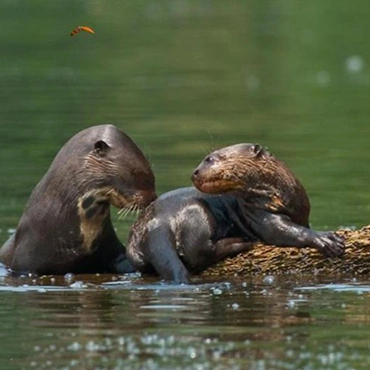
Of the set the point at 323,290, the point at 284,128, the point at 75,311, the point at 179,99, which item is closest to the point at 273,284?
the point at 323,290

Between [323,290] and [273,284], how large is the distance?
1.32ft

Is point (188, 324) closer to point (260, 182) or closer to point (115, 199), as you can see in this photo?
point (260, 182)

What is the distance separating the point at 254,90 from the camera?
24984 millimetres

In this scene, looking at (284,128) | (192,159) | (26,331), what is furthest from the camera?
(284,128)

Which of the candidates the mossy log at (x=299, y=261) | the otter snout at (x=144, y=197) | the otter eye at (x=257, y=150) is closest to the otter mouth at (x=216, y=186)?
the otter eye at (x=257, y=150)

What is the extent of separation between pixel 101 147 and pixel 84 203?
36cm

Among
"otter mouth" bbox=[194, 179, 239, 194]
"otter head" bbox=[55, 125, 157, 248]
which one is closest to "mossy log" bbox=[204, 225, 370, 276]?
"otter mouth" bbox=[194, 179, 239, 194]

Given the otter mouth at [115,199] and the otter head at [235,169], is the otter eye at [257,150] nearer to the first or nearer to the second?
the otter head at [235,169]

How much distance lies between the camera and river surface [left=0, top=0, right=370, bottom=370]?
898 cm

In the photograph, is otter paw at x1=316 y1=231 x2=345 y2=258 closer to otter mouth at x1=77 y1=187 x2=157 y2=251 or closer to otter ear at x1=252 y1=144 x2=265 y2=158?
otter ear at x1=252 y1=144 x2=265 y2=158

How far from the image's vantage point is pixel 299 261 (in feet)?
36.3

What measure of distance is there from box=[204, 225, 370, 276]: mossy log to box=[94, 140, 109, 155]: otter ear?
997 mm

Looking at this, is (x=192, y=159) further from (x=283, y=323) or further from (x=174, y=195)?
(x=283, y=323)

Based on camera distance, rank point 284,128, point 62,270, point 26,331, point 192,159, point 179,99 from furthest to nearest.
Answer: point 179,99
point 284,128
point 192,159
point 62,270
point 26,331
